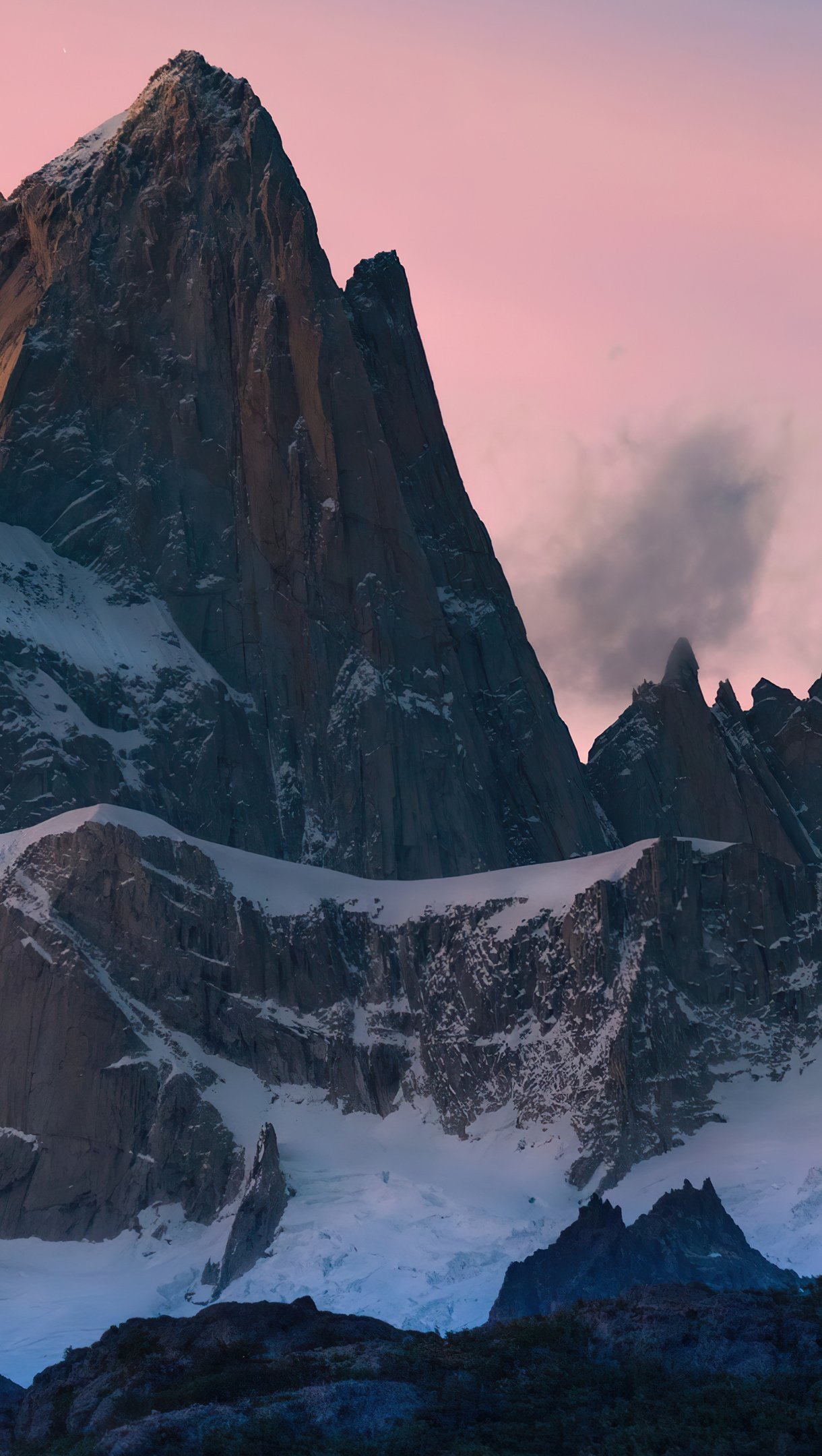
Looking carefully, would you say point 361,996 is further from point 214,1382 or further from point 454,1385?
point 454,1385

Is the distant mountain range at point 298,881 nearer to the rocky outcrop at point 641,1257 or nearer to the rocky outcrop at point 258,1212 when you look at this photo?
the rocky outcrop at point 258,1212

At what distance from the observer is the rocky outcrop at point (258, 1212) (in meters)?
140

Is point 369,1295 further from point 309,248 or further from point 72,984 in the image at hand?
point 309,248

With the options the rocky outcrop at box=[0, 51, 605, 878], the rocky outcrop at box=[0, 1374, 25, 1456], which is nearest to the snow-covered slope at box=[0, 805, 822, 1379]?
the rocky outcrop at box=[0, 51, 605, 878]

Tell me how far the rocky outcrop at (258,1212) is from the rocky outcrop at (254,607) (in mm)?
36407

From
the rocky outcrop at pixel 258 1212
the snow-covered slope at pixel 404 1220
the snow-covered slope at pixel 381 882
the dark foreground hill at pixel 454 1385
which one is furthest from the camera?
the snow-covered slope at pixel 381 882

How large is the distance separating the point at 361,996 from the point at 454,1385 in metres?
74.6

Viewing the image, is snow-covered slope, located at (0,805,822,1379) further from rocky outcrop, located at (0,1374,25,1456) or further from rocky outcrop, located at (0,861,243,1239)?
rocky outcrop, located at (0,1374,25,1456)

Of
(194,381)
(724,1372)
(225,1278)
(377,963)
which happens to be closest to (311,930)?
(377,963)

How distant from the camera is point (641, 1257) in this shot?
458 ft

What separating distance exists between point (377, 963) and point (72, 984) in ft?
83.7

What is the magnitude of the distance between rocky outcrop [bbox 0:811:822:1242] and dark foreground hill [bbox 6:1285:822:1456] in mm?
41296

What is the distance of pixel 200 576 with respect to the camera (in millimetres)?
190125

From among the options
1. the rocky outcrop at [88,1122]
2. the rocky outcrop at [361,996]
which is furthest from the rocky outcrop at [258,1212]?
the rocky outcrop at [88,1122]
